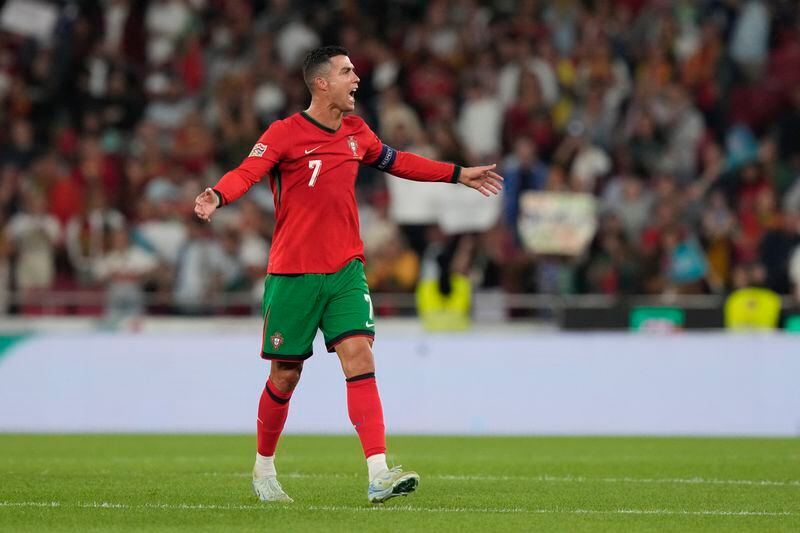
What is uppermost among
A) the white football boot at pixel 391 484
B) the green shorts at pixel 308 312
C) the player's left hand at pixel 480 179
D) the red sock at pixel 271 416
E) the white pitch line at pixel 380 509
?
the player's left hand at pixel 480 179

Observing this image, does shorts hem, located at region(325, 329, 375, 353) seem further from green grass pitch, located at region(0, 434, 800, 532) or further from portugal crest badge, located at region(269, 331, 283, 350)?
green grass pitch, located at region(0, 434, 800, 532)

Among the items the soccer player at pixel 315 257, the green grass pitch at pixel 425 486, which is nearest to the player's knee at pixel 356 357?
the soccer player at pixel 315 257

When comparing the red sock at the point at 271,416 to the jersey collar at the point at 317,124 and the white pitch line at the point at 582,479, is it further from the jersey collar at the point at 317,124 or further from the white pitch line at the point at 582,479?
the jersey collar at the point at 317,124

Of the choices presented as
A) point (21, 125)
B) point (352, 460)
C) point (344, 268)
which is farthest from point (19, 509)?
point (21, 125)

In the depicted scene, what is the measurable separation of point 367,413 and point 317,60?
2.17 metres

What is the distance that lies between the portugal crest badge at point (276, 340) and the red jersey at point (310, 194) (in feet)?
1.23

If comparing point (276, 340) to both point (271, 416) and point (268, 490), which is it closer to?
point (271, 416)

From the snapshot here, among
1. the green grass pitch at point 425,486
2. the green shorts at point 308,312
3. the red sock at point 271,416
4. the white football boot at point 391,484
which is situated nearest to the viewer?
the green grass pitch at point 425,486

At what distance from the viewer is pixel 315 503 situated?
882 cm

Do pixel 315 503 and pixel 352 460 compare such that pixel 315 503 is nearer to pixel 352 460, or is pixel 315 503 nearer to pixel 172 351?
pixel 352 460

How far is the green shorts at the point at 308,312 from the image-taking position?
8.94 meters

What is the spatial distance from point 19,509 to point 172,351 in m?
8.01

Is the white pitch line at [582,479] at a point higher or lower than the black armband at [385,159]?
lower

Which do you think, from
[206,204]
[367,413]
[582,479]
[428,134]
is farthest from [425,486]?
[428,134]
